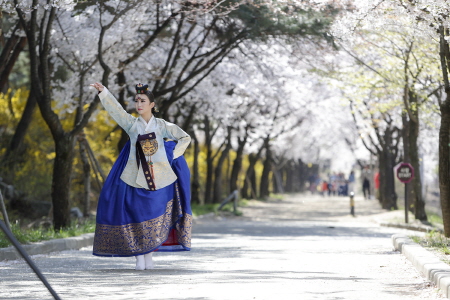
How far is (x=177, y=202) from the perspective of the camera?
348 inches

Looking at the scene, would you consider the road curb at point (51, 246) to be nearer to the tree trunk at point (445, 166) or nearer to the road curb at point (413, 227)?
the tree trunk at point (445, 166)

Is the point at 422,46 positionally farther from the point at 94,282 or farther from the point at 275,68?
the point at 94,282

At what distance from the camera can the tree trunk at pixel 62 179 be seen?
14547 millimetres

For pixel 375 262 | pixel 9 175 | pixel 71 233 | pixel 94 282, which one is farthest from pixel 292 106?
pixel 94 282

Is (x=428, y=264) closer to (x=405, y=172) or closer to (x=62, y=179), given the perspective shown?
(x=62, y=179)

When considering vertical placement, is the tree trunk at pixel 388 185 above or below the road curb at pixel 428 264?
above

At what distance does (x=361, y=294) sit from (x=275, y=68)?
628 inches

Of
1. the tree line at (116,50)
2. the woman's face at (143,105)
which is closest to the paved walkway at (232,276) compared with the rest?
the woman's face at (143,105)

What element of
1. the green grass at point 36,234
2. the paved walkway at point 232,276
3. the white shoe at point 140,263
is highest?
the green grass at point 36,234

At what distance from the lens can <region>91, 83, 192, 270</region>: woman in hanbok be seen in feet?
27.8

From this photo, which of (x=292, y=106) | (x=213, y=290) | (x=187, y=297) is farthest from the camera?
(x=292, y=106)

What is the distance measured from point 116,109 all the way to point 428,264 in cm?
365

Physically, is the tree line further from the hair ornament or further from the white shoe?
the white shoe

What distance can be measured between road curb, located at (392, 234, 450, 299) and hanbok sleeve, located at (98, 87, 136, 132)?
3450 mm
